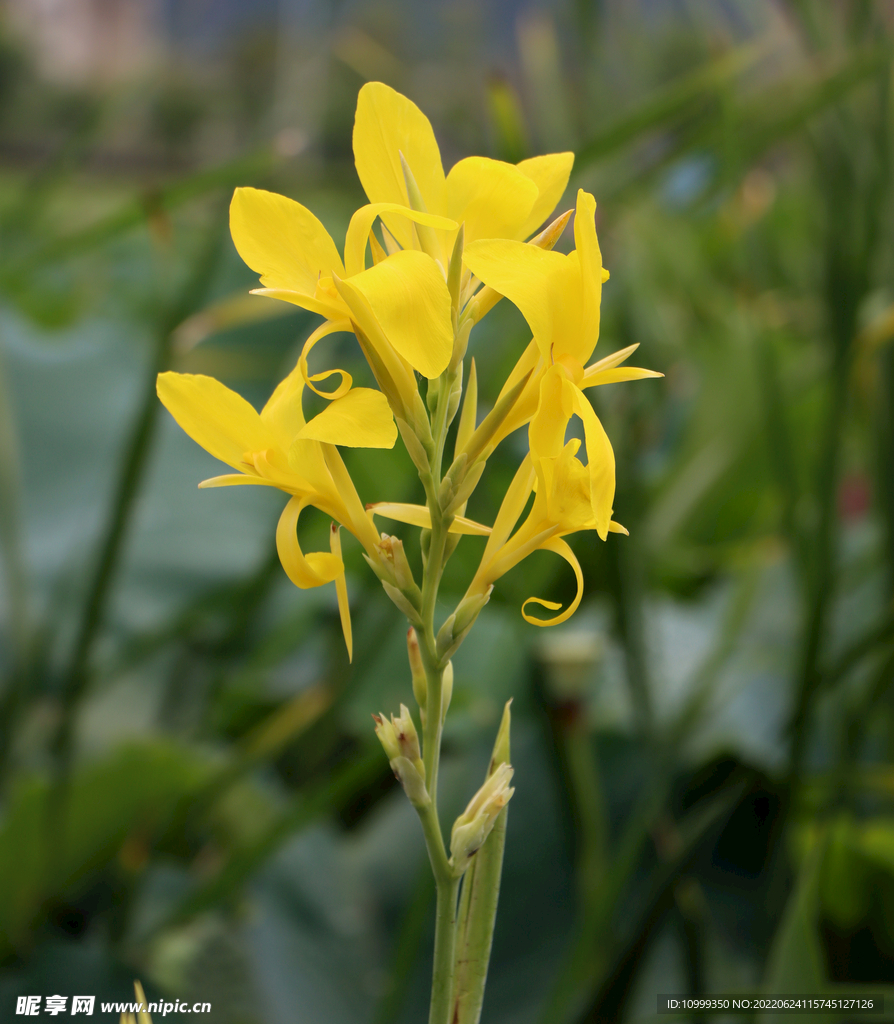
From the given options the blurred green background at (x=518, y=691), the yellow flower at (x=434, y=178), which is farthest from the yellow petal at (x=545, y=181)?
the blurred green background at (x=518, y=691)

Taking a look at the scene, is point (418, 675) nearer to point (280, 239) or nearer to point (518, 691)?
point (280, 239)

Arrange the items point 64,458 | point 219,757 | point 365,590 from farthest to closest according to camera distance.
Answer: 1. point 64,458
2. point 219,757
3. point 365,590

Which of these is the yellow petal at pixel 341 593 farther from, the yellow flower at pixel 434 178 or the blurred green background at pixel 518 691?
the blurred green background at pixel 518 691

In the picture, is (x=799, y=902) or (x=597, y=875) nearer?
(x=799, y=902)

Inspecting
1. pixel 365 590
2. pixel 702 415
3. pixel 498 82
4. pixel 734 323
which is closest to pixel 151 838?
pixel 365 590

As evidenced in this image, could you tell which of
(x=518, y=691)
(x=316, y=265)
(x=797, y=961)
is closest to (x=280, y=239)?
(x=316, y=265)

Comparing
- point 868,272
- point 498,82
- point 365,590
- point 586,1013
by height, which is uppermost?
point 498,82

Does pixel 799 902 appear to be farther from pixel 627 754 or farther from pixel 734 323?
pixel 734 323
